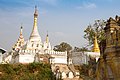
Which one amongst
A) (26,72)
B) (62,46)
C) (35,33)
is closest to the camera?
(26,72)

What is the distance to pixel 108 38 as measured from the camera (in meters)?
9.70

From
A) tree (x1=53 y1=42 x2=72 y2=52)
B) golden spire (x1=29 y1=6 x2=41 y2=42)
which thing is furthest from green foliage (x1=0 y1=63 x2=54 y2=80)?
tree (x1=53 y1=42 x2=72 y2=52)

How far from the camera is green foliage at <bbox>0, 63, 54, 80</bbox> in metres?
32.7

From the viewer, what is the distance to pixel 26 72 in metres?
34.6

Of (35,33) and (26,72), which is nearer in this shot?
(26,72)

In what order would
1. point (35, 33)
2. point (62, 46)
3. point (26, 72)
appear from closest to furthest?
1. point (26, 72)
2. point (35, 33)
3. point (62, 46)

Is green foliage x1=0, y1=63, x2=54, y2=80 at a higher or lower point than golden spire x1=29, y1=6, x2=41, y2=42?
lower

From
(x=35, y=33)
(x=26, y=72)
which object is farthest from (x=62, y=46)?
(x=26, y=72)

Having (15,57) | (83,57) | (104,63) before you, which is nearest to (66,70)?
(83,57)

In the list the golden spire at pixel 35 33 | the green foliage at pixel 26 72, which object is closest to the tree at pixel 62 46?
the golden spire at pixel 35 33

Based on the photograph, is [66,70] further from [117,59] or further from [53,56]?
[117,59]

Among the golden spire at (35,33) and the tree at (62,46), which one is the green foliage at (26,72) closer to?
the golden spire at (35,33)

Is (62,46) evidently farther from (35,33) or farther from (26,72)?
(26,72)

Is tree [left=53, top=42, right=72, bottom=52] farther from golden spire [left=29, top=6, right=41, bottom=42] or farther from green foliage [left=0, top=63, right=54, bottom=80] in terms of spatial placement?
green foliage [left=0, top=63, right=54, bottom=80]
